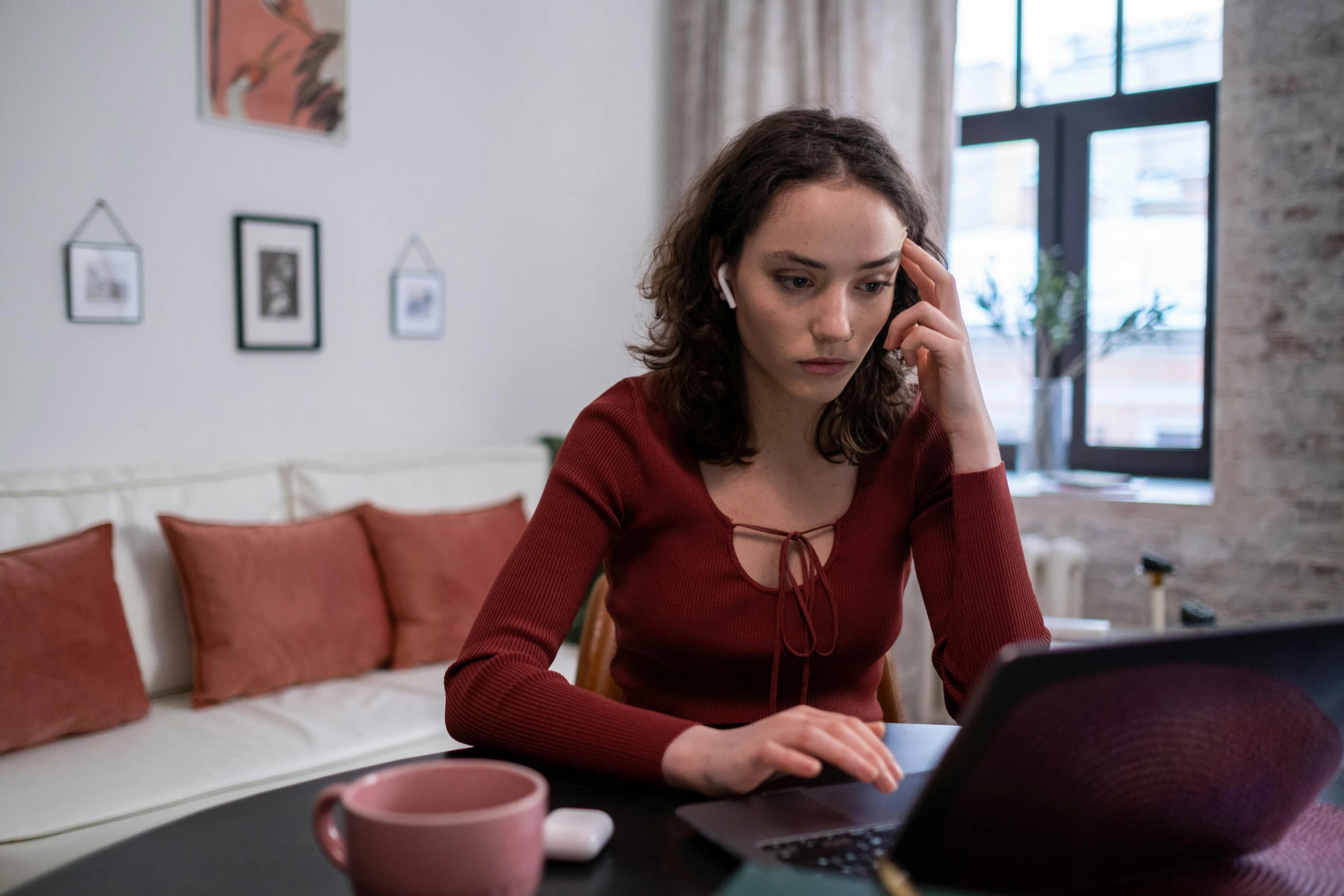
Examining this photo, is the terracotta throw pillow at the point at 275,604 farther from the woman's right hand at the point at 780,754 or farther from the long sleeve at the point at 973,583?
the woman's right hand at the point at 780,754

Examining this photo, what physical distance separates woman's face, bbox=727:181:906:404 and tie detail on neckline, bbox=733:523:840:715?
0.62 ft

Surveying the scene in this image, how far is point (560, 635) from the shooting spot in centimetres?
113

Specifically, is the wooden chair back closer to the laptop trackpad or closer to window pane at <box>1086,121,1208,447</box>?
the laptop trackpad

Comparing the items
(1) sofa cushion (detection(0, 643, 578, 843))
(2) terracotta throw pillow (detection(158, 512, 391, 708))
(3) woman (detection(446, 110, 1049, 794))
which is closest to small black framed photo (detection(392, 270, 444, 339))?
(2) terracotta throw pillow (detection(158, 512, 391, 708))

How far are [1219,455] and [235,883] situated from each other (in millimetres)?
2840

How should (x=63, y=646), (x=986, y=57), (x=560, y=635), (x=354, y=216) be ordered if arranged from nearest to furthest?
(x=560, y=635), (x=63, y=646), (x=354, y=216), (x=986, y=57)

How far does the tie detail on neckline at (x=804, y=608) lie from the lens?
1.23 metres

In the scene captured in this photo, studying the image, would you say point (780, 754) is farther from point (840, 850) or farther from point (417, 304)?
point (417, 304)

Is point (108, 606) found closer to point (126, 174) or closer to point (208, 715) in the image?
point (208, 715)

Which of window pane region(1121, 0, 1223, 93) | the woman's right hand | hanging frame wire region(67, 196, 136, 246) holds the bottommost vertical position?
the woman's right hand

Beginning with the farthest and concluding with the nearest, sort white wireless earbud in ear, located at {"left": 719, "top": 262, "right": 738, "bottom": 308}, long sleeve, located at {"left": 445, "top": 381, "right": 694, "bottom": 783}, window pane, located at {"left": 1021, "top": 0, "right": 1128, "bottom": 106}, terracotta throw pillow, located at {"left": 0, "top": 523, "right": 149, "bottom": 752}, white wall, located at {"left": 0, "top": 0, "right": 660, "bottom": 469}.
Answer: window pane, located at {"left": 1021, "top": 0, "right": 1128, "bottom": 106} → white wall, located at {"left": 0, "top": 0, "right": 660, "bottom": 469} → terracotta throw pillow, located at {"left": 0, "top": 523, "right": 149, "bottom": 752} → white wireless earbud in ear, located at {"left": 719, "top": 262, "right": 738, "bottom": 308} → long sleeve, located at {"left": 445, "top": 381, "right": 694, "bottom": 783}

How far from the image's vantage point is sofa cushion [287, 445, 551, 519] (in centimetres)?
268

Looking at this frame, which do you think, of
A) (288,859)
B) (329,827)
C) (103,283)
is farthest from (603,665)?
(103,283)

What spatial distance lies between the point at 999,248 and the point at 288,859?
126 inches
